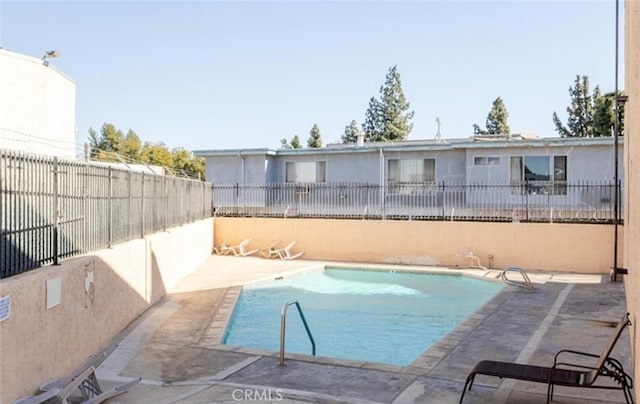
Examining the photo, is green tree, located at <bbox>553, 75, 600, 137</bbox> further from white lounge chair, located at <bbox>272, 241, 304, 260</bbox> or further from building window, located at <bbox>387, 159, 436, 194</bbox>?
white lounge chair, located at <bbox>272, 241, 304, 260</bbox>

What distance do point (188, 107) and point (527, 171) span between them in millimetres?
32830

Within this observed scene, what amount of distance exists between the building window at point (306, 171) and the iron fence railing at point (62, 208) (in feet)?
37.1

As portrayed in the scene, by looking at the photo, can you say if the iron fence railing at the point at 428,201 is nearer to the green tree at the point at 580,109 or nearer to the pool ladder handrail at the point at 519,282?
the pool ladder handrail at the point at 519,282

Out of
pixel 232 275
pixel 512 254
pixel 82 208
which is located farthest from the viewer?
pixel 512 254

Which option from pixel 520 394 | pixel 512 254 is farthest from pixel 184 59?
pixel 520 394

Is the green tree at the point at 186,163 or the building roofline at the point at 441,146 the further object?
the green tree at the point at 186,163

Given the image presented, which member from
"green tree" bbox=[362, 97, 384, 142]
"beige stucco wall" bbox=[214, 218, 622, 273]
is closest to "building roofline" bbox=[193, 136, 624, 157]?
"beige stucco wall" bbox=[214, 218, 622, 273]

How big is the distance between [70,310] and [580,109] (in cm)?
4532

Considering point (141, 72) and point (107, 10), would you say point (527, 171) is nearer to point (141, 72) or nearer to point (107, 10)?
point (107, 10)

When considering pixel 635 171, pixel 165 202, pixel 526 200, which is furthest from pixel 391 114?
pixel 635 171

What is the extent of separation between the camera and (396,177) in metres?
22.1

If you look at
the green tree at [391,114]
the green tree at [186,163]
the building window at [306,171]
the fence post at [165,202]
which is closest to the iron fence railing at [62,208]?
the fence post at [165,202]

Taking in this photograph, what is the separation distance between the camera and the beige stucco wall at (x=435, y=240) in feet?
52.4

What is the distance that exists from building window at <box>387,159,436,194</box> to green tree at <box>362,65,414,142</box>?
91.8 ft
